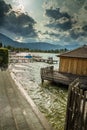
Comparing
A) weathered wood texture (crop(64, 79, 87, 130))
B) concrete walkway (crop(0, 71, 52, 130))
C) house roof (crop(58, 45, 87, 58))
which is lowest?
concrete walkway (crop(0, 71, 52, 130))

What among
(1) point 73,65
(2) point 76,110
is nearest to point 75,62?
(1) point 73,65

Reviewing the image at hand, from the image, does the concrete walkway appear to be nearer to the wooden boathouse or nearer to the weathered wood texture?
the weathered wood texture

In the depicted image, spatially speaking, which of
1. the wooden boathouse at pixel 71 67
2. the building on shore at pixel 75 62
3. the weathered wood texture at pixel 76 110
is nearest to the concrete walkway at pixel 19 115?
the weathered wood texture at pixel 76 110

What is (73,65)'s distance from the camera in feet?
76.3

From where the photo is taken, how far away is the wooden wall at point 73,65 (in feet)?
74.2

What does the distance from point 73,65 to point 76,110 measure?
1658cm

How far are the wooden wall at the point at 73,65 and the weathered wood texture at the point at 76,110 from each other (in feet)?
51.3

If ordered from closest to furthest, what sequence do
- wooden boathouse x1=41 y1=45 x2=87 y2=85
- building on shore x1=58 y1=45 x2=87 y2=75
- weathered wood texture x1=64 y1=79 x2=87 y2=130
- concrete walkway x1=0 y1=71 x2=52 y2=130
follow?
Answer: weathered wood texture x1=64 y1=79 x2=87 y2=130 < concrete walkway x1=0 y1=71 x2=52 y2=130 < wooden boathouse x1=41 y1=45 x2=87 y2=85 < building on shore x1=58 y1=45 x2=87 y2=75

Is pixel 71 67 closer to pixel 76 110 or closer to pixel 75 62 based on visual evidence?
pixel 75 62

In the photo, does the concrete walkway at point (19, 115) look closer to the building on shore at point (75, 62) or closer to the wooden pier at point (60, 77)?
the wooden pier at point (60, 77)

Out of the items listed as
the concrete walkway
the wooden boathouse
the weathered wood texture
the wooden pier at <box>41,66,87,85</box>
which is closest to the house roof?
the wooden boathouse

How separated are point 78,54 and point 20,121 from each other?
52.1 ft

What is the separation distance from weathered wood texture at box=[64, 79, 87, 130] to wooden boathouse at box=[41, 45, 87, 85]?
543 inches

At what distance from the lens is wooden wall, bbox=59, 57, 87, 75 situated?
22625 mm
